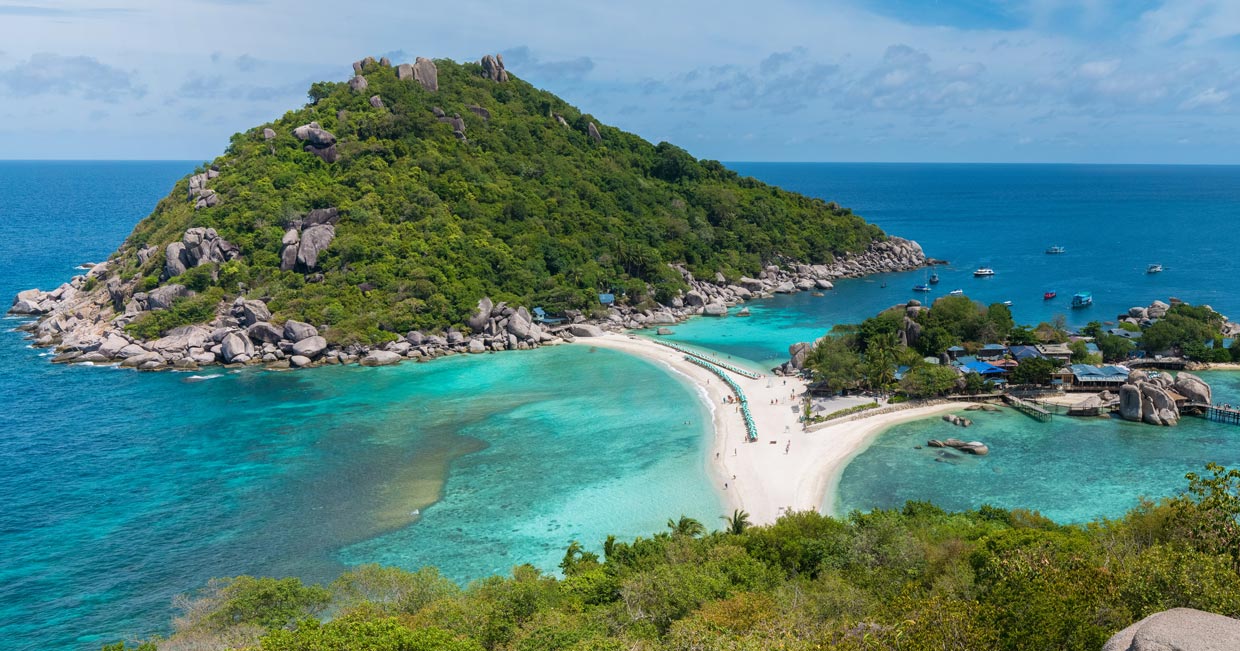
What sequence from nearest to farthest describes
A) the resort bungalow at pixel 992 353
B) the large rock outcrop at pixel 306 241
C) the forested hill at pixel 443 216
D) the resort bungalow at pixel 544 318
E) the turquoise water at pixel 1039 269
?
1. the resort bungalow at pixel 992 353
2. the forested hill at pixel 443 216
3. the large rock outcrop at pixel 306 241
4. the resort bungalow at pixel 544 318
5. the turquoise water at pixel 1039 269

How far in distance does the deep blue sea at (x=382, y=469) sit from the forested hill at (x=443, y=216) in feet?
32.6

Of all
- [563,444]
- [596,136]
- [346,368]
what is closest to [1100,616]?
[563,444]

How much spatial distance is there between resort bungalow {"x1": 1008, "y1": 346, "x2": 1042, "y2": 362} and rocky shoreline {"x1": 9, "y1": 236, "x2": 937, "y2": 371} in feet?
91.2

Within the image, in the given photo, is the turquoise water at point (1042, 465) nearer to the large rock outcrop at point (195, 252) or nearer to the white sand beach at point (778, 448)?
the white sand beach at point (778, 448)

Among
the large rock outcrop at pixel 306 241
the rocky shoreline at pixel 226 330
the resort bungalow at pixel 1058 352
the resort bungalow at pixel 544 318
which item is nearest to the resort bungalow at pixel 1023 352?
the resort bungalow at pixel 1058 352

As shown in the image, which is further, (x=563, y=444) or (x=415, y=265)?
(x=415, y=265)

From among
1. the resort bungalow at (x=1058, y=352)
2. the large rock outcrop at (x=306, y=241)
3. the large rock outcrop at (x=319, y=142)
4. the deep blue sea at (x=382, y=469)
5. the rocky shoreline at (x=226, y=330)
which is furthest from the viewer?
the large rock outcrop at (x=319, y=142)

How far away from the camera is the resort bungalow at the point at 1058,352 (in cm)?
4707

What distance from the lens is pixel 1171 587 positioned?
1441 centimetres

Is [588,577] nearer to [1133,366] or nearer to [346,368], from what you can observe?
[346,368]

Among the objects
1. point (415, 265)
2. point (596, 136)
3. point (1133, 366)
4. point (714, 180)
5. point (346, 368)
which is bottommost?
point (1133, 366)

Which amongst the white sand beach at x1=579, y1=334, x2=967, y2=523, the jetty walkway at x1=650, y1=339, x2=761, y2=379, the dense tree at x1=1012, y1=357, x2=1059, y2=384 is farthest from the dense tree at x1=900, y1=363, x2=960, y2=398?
the jetty walkway at x1=650, y1=339, x2=761, y2=379

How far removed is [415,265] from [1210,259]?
97.9 m

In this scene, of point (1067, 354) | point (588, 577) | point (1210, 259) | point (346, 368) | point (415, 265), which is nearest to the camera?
point (588, 577)
